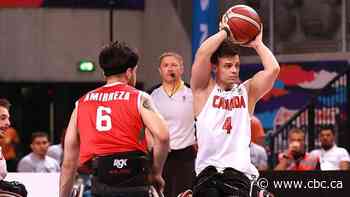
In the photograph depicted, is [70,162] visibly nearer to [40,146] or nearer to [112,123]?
[112,123]

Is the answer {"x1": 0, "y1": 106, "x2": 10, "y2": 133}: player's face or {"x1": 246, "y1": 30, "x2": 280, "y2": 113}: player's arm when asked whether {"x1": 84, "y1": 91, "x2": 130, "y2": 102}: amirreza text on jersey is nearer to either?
{"x1": 246, "y1": 30, "x2": 280, "y2": 113}: player's arm

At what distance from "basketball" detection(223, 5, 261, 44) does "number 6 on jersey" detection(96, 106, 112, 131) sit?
1.44 metres

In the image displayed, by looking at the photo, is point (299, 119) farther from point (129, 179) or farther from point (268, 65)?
point (129, 179)

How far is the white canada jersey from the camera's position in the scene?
986 cm

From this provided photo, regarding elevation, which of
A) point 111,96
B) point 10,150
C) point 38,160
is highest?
point 111,96

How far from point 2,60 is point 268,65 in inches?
540

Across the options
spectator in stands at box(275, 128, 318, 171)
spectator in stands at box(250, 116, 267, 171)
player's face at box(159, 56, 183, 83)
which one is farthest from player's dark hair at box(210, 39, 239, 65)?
spectator in stands at box(250, 116, 267, 171)

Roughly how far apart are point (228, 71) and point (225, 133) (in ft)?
1.82

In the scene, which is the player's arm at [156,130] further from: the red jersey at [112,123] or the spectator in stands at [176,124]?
Answer: the spectator in stands at [176,124]

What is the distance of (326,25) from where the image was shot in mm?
22453

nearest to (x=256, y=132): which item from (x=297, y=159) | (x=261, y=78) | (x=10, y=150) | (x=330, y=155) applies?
(x=297, y=159)

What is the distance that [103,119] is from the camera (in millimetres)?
9195

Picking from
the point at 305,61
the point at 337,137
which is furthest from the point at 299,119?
the point at 305,61

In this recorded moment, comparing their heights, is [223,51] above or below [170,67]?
above
